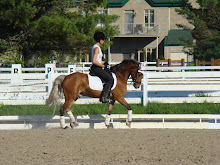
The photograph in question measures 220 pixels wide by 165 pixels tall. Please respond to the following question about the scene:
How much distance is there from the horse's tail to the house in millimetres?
31170

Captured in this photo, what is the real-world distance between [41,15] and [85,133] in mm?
16093

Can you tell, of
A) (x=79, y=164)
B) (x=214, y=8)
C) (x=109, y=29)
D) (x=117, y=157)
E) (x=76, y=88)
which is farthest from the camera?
(x=214, y=8)

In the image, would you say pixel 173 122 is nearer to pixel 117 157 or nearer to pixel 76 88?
pixel 76 88

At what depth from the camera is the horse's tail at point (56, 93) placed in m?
10.0

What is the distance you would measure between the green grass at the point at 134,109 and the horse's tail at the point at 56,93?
161 cm

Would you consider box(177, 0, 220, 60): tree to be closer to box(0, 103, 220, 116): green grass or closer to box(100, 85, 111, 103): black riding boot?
box(0, 103, 220, 116): green grass

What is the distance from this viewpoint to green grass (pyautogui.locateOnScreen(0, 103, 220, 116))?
11.7 m

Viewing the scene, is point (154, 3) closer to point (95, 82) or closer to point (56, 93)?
point (95, 82)

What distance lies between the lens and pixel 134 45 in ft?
137

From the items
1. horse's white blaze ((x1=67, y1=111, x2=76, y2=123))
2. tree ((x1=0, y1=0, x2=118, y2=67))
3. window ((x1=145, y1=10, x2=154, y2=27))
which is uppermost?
window ((x1=145, y1=10, x2=154, y2=27))

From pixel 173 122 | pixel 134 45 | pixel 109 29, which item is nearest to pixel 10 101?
pixel 173 122

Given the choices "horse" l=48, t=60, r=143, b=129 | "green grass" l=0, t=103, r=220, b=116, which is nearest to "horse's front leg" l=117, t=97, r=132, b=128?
"horse" l=48, t=60, r=143, b=129

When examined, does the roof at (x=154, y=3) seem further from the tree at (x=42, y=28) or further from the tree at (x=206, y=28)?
the tree at (x=42, y=28)

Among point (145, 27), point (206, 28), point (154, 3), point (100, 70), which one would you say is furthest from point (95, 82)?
point (154, 3)
